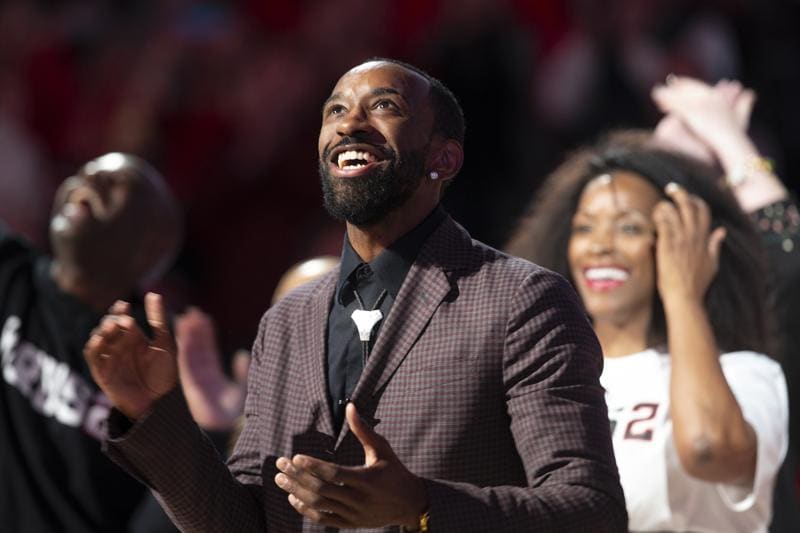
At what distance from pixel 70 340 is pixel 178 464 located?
184 centimetres

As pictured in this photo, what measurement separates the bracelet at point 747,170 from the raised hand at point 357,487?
1.99 meters

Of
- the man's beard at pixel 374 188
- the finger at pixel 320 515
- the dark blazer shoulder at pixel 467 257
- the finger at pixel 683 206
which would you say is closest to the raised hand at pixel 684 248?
the finger at pixel 683 206

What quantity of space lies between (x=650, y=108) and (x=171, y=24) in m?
2.23

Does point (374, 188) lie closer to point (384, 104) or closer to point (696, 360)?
point (384, 104)

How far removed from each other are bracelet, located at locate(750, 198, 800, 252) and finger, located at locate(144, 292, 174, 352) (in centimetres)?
187

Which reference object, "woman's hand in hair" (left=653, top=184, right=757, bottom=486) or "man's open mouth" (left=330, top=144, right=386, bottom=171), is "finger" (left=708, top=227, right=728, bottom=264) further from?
"man's open mouth" (left=330, top=144, right=386, bottom=171)

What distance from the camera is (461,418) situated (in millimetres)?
2008

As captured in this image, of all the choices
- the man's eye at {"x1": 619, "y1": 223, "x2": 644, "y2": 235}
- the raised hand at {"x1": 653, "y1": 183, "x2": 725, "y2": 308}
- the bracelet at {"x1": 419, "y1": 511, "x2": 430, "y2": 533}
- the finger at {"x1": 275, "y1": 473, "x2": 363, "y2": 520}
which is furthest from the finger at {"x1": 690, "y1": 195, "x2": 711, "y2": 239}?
the finger at {"x1": 275, "y1": 473, "x2": 363, "y2": 520}

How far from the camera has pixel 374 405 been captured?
2057mm

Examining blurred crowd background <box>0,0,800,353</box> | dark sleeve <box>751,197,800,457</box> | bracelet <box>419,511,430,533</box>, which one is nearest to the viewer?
bracelet <box>419,511,430,533</box>

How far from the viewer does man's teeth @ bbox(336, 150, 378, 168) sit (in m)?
2.10

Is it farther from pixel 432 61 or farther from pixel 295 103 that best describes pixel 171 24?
pixel 432 61

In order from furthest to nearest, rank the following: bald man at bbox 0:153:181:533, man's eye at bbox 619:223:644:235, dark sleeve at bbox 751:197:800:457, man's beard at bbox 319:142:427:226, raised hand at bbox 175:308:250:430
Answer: raised hand at bbox 175:308:250:430 < bald man at bbox 0:153:181:533 < dark sleeve at bbox 751:197:800:457 < man's eye at bbox 619:223:644:235 < man's beard at bbox 319:142:427:226

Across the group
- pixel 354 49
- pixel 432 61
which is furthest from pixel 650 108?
pixel 354 49
